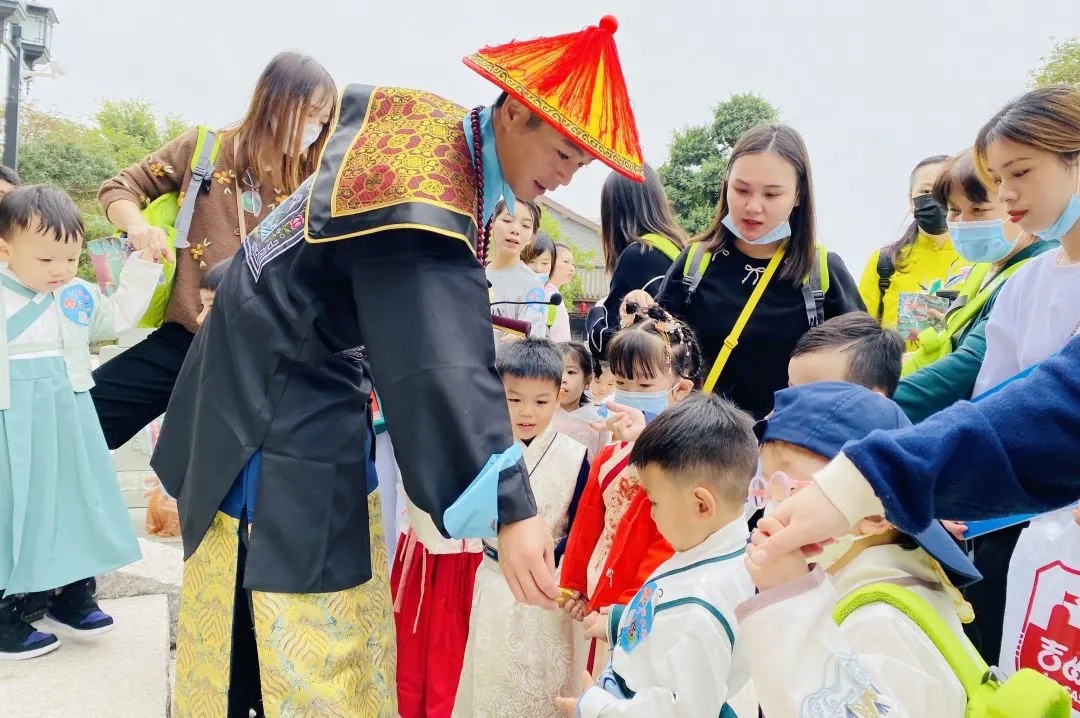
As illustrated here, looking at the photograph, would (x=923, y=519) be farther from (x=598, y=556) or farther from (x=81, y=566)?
(x=81, y=566)

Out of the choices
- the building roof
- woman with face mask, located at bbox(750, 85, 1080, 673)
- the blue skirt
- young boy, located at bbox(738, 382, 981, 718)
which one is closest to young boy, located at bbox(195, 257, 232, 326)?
the blue skirt

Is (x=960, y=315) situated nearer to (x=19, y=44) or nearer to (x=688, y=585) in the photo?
(x=688, y=585)

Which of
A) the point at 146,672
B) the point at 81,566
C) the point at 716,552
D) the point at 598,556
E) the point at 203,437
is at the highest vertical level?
the point at 203,437

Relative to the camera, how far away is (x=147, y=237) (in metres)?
3.06

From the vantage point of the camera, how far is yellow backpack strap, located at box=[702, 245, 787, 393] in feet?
10.5

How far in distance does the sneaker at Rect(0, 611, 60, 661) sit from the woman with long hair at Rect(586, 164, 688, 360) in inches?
98.7

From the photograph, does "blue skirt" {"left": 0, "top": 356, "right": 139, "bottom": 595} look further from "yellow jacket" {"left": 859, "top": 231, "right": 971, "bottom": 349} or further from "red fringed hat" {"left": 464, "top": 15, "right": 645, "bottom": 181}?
"yellow jacket" {"left": 859, "top": 231, "right": 971, "bottom": 349}

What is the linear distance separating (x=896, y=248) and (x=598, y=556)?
2774 mm

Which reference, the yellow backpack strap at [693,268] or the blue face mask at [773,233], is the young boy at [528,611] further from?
the blue face mask at [773,233]

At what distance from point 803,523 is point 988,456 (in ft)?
0.96

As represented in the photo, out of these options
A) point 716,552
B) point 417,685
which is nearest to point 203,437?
point 716,552

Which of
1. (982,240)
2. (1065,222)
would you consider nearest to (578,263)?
(982,240)

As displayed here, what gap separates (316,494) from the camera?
1.70 m

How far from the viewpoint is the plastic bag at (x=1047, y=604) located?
79.1 inches
